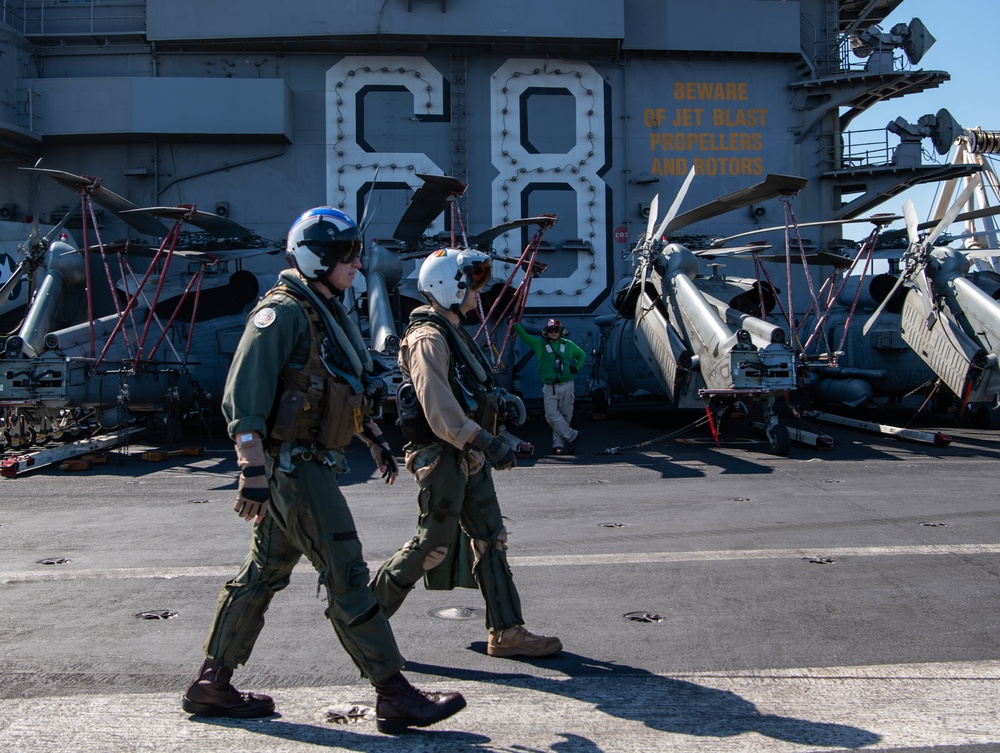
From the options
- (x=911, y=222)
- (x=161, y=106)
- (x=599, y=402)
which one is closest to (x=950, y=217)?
(x=911, y=222)

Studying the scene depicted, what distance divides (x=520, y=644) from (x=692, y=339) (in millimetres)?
10510

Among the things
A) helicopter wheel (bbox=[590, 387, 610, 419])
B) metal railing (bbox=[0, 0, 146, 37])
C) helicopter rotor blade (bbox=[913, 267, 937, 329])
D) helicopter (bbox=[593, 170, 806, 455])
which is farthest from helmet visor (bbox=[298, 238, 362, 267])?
metal railing (bbox=[0, 0, 146, 37])

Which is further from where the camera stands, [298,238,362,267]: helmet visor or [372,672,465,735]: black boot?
[298,238,362,267]: helmet visor

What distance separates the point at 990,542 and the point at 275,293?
5.60m

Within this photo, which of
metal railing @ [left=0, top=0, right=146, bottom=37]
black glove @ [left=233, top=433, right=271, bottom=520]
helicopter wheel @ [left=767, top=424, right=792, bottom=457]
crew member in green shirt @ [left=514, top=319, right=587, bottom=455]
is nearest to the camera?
black glove @ [left=233, top=433, right=271, bottom=520]

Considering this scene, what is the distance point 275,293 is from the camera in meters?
3.55

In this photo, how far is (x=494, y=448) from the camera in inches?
153

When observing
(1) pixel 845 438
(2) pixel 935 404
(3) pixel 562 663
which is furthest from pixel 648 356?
(3) pixel 562 663

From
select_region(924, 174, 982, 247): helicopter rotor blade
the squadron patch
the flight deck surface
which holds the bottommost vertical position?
the flight deck surface

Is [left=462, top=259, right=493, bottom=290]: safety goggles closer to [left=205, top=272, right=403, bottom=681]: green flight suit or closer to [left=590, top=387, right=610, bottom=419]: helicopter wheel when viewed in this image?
[left=205, top=272, right=403, bottom=681]: green flight suit

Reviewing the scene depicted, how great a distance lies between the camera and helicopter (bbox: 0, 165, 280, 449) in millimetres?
11906

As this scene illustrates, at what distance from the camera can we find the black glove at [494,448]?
3.85 meters

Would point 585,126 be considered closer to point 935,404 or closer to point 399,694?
point 935,404

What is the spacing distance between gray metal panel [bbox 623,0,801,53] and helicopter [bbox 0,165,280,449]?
1240 cm
